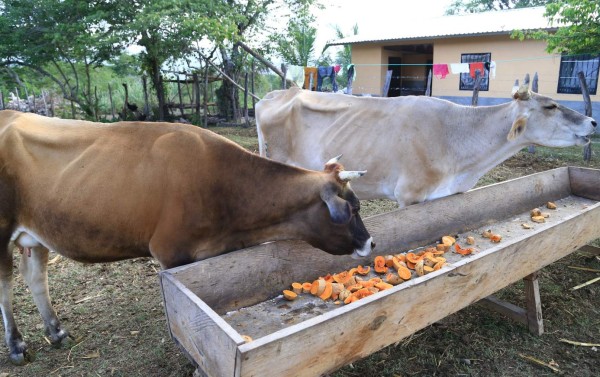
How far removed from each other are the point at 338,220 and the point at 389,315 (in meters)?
0.72

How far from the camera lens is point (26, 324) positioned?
3627 millimetres

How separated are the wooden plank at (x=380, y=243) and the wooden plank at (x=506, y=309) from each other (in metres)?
0.68

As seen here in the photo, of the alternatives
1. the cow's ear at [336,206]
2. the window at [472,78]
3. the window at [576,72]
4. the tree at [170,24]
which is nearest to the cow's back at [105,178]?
the cow's ear at [336,206]

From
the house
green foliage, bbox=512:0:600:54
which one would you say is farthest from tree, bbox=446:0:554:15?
green foliage, bbox=512:0:600:54

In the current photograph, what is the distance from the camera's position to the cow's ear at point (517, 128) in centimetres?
433

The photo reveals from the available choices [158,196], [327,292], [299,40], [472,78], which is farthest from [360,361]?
[299,40]

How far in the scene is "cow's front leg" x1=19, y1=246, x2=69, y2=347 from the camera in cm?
339

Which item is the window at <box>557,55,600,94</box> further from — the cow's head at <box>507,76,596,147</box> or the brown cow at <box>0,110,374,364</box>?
the brown cow at <box>0,110,374,364</box>

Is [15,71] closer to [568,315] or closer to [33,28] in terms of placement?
[33,28]

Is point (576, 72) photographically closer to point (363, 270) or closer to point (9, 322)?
point (363, 270)

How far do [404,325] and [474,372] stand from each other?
3.56 feet

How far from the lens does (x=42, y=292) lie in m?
3.42

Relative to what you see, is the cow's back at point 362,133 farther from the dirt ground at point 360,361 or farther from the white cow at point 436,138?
the dirt ground at point 360,361

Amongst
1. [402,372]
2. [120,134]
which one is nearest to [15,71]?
[120,134]
